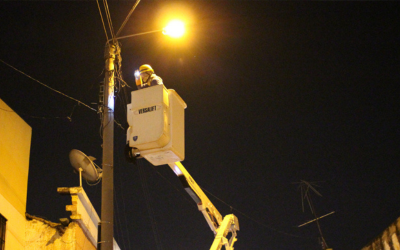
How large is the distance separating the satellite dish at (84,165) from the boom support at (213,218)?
8.49ft

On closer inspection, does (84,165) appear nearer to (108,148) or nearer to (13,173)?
(13,173)

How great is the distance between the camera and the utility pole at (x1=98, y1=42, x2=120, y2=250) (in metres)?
6.38

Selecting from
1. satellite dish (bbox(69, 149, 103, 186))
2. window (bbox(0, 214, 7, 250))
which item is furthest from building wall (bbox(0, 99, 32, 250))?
satellite dish (bbox(69, 149, 103, 186))

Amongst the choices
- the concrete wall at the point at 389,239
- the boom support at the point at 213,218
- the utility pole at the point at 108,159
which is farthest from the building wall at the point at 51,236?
the concrete wall at the point at 389,239

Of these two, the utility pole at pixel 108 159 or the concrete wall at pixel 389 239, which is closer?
the utility pole at pixel 108 159

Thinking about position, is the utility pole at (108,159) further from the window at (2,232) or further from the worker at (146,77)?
the window at (2,232)

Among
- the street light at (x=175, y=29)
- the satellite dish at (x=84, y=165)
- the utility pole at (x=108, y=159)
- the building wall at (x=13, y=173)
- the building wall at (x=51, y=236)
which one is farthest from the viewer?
the satellite dish at (x=84, y=165)

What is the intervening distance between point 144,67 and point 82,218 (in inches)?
249

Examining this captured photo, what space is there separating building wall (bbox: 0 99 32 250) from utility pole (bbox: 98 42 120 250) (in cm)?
507

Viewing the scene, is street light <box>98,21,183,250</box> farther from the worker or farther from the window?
the window

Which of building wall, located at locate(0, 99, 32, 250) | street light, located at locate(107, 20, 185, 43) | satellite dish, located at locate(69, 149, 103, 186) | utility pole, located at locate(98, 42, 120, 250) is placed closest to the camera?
utility pole, located at locate(98, 42, 120, 250)

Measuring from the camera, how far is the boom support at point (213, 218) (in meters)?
11.7

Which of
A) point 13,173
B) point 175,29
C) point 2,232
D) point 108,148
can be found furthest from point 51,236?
point 175,29

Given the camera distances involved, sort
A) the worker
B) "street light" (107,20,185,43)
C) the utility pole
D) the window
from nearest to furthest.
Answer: the utility pole, the worker, "street light" (107,20,185,43), the window
